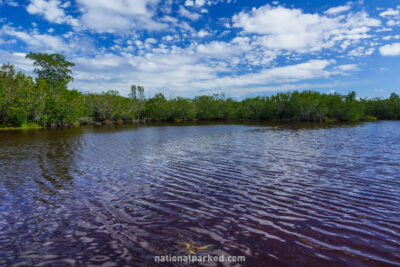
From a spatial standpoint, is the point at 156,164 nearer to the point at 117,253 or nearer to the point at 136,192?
the point at 136,192

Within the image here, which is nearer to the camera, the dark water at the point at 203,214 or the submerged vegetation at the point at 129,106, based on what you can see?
the dark water at the point at 203,214

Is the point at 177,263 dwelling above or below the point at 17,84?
below

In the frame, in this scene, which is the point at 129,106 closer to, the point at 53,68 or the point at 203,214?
the point at 53,68

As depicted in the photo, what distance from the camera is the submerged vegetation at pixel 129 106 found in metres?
54.2

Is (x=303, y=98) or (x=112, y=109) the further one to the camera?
(x=303, y=98)

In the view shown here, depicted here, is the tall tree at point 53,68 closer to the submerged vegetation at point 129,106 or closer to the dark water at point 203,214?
the submerged vegetation at point 129,106

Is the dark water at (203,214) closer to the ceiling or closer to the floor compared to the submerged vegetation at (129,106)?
closer to the floor

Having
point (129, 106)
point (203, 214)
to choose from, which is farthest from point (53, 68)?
point (203, 214)

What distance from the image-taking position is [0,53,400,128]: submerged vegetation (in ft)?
178

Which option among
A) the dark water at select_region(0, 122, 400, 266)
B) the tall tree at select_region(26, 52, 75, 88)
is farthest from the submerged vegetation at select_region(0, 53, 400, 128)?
the dark water at select_region(0, 122, 400, 266)

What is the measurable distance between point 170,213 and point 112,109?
9485cm

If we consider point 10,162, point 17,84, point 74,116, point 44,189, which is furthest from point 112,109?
point 44,189

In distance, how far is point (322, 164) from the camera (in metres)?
15.6

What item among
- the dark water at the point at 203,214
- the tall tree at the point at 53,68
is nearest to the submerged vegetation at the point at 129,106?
the tall tree at the point at 53,68
